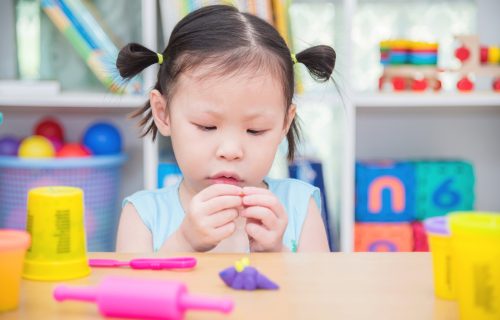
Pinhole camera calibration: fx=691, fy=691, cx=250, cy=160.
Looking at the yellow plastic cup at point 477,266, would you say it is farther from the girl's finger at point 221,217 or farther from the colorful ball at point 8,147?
the colorful ball at point 8,147

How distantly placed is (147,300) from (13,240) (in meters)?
0.16

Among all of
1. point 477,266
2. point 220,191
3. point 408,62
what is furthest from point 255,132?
point 408,62

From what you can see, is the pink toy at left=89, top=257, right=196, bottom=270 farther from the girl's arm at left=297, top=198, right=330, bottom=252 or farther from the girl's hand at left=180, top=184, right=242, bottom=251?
the girl's arm at left=297, top=198, right=330, bottom=252

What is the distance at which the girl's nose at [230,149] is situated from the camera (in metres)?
1.01

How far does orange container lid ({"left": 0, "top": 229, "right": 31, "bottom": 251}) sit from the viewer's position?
25.1 inches

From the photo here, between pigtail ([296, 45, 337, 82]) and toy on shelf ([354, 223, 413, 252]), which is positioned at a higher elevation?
pigtail ([296, 45, 337, 82])

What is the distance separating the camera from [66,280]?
0.72 m

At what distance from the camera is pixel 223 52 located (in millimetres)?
1107

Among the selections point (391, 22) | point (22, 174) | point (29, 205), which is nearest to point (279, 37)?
point (29, 205)

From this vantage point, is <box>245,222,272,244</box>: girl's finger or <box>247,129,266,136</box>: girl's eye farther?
<box>247,129,266,136</box>: girl's eye

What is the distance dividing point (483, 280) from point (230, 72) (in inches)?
23.3

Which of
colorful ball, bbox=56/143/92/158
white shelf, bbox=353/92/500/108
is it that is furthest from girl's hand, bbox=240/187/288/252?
colorful ball, bbox=56/143/92/158

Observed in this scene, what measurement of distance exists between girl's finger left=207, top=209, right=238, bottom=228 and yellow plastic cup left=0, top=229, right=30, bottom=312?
1.07ft

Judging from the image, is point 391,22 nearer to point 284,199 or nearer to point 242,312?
point 284,199
